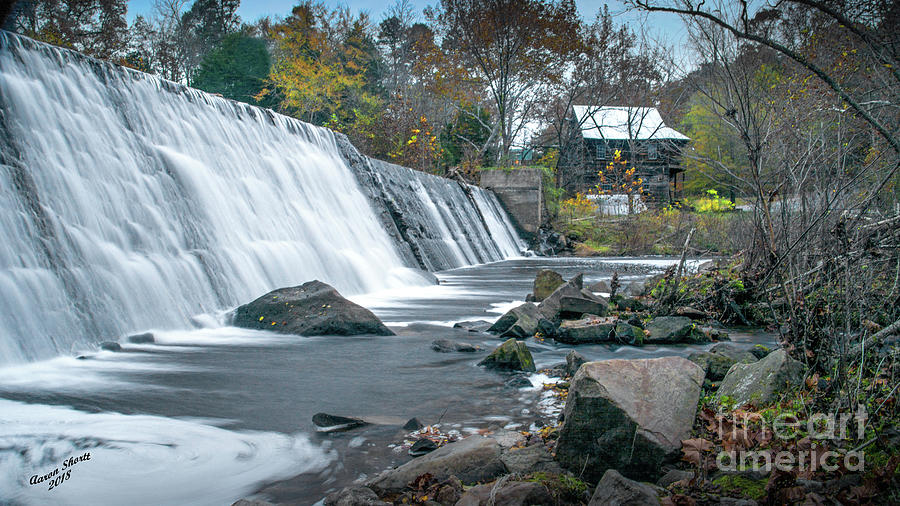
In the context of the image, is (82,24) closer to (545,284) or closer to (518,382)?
(545,284)

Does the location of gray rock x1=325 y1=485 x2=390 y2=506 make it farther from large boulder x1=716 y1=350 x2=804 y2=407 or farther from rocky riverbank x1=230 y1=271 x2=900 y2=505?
large boulder x1=716 y1=350 x2=804 y2=407

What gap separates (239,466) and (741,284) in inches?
247

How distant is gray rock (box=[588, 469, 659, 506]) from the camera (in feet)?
6.97

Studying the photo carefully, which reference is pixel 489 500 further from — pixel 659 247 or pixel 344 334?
pixel 659 247

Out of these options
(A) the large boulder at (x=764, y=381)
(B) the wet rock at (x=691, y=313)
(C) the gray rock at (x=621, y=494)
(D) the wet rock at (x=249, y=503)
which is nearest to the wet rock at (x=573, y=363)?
(A) the large boulder at (x=764, y=381)

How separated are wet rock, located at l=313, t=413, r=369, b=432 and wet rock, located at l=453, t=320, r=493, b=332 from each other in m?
3.49

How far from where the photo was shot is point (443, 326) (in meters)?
7.27

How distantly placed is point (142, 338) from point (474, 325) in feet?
11.7

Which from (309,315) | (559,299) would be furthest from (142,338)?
(559,299)

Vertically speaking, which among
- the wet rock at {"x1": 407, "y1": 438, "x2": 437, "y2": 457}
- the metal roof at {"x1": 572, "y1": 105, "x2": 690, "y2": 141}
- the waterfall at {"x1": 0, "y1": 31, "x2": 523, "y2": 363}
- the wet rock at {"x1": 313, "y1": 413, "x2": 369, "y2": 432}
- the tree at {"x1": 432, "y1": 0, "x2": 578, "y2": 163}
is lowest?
the wet rock at {"x1": 407, "y1": 438, "x2": 437, "y2": 457}

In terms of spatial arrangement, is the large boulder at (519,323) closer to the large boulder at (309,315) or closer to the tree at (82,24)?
the large boulder at (309,315)

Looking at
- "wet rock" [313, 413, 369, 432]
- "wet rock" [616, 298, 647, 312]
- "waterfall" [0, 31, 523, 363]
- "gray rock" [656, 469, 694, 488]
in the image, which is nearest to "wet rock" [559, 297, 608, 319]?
"wet rock" [616, 298, 647, 312]

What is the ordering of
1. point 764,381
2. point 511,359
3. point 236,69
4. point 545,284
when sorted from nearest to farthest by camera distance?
1. point 764,381
2. point 511,359
3. point 545,284
4. point 236,69

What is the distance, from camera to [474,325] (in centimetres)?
728
